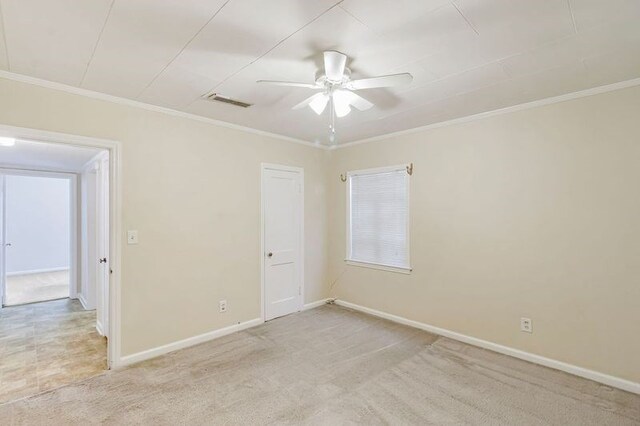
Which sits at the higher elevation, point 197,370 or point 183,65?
point 183,65

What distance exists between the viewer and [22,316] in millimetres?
4375

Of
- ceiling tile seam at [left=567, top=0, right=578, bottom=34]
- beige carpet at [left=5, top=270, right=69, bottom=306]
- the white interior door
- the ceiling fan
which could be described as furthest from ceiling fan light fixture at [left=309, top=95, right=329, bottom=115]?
beige carpet at [left=5, top=270, right=69, bottom=306]

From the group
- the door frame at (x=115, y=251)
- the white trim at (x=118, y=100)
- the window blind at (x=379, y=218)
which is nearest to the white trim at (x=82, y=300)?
the door frame at (x=115, y=251)

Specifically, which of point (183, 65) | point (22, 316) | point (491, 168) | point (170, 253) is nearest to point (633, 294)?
point (491, 168)

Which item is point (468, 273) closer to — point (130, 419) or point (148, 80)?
point (130, 419)

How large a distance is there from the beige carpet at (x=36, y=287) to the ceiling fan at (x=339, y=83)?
594 cm

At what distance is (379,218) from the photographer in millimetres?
4312

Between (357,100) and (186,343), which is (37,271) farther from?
(357,100)

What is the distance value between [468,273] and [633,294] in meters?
1.28

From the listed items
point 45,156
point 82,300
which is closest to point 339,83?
point 45,156

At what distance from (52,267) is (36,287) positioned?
7.49ft

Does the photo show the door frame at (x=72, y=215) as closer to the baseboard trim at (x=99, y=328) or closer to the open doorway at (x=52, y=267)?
the open doorway at (x=52, y=267)

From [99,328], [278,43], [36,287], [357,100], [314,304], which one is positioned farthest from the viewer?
[36,287]

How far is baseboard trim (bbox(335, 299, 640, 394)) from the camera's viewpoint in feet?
8.29
